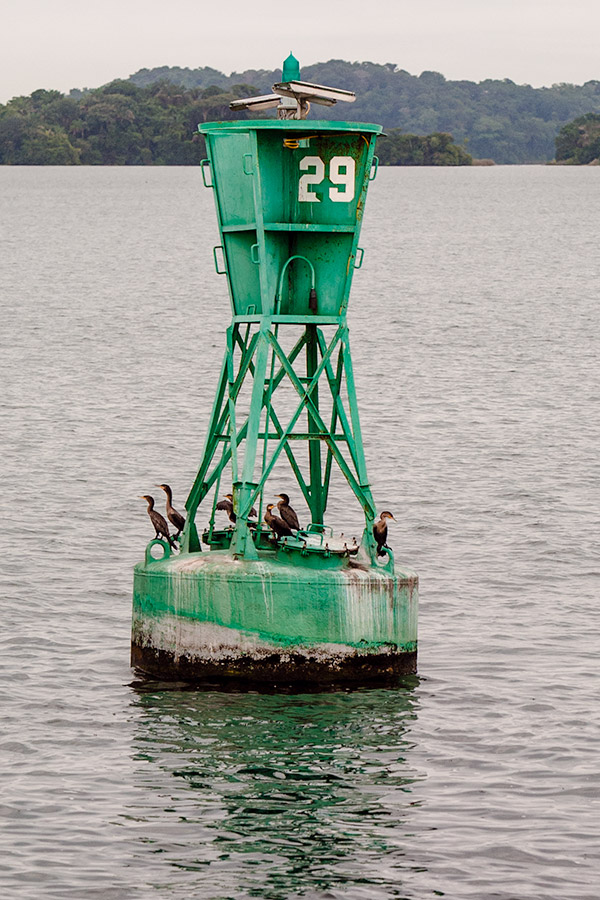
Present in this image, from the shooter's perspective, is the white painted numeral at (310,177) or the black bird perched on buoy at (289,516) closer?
the white painted numeral at (310,177)

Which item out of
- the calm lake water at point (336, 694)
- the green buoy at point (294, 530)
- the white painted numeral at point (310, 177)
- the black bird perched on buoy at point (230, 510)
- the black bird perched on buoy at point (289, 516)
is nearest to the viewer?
the calm lake water at point (336, 694)

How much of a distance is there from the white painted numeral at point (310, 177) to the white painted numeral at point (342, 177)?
0.42 feet

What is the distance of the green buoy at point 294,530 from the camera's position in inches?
727

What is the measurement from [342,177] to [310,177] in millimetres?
398

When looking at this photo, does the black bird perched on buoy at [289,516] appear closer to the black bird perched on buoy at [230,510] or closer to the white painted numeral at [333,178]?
the black bird perched on buoy at [230,510]

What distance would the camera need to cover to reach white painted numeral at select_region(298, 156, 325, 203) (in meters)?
19.2

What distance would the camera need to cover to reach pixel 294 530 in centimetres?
1950

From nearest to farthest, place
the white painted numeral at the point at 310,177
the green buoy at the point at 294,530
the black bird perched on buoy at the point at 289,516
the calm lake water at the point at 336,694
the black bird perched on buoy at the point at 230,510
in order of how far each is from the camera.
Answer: the calm lake water at the point at 336,694 → the green buoy at the point at 294,530 → the white painted numeral at the point at 310,177 → the black bird perched on buoy at the point at 289,516 → the black bird perched on buoy at the point at 230,510

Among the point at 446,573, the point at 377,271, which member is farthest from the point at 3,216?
the point at 446,573

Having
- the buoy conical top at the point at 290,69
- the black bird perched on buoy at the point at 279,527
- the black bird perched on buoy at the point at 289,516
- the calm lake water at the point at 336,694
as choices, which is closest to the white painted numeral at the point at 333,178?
the buoy conical top at the point at 290,69

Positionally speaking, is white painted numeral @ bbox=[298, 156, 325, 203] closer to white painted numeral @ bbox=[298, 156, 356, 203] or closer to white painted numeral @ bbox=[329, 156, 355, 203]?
white painted numeral @ bbox=[298, 156, 356, 203]

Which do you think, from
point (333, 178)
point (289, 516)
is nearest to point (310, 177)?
point (333, 178)

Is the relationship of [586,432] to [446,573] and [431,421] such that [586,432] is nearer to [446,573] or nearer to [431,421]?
[431,421]

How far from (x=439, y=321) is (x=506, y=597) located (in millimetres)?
45191
